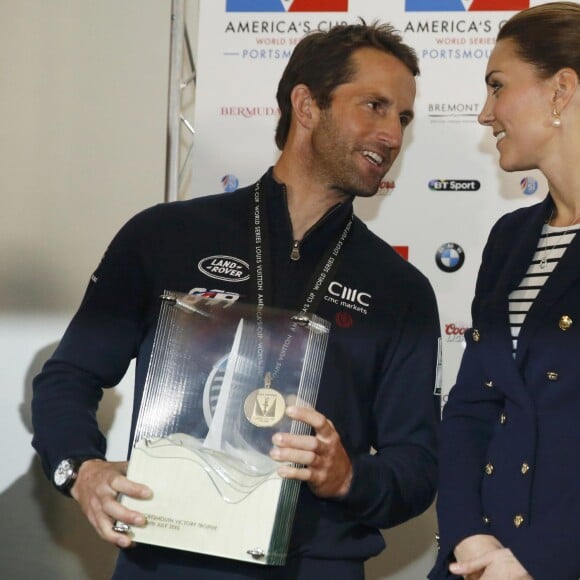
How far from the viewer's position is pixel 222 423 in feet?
7.14

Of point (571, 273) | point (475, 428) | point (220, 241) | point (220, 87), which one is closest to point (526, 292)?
point (571, 273)

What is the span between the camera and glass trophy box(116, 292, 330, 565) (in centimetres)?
210

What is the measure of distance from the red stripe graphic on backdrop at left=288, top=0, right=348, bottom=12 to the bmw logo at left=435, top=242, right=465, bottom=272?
38.1 inches

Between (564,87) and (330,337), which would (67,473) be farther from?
(564,87)

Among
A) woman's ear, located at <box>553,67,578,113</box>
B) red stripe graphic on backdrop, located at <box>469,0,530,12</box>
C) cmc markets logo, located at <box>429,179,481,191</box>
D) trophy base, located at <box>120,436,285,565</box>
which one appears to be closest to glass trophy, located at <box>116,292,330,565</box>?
trophy base, located at <box>120,436,285,565</box>

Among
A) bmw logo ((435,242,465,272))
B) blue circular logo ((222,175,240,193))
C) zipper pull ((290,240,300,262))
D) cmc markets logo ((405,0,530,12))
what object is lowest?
bmw logo ((435,242,465,272))

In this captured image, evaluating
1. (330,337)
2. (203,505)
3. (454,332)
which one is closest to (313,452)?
(203,505)

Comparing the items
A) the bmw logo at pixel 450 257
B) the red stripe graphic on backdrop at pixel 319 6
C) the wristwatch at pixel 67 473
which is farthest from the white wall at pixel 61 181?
the wristwatch at pixel 67 473

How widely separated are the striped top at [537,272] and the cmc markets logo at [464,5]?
160cm

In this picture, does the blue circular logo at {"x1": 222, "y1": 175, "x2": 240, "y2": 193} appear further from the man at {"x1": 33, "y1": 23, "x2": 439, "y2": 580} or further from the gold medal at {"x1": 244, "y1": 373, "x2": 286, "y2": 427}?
the gold medal at {"x1": 244, "y1": 373, "x2": 286, "y2": 427}

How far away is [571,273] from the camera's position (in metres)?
2.27

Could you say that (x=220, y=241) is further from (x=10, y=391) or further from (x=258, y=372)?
(x=10, y=391)

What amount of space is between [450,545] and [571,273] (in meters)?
0.66

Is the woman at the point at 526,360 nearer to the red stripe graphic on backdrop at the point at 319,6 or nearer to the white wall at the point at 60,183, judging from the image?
the red stripe graphic on backdrop at the point at 319,6
